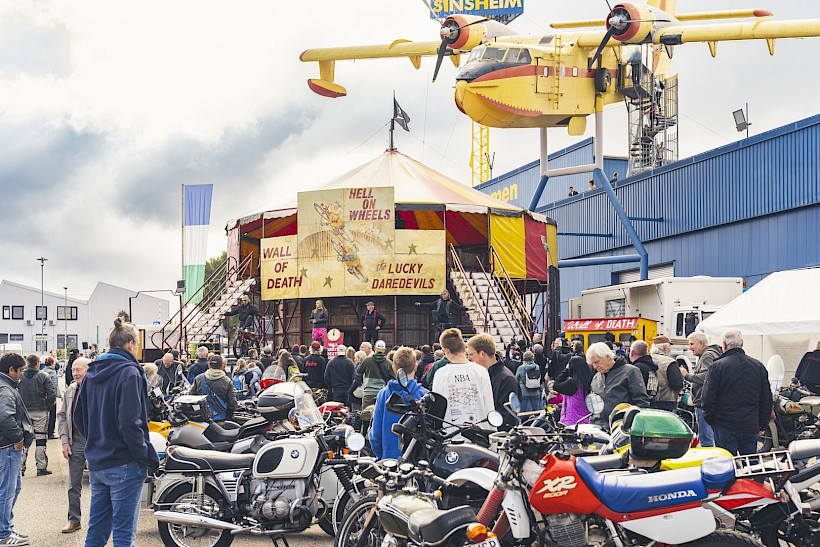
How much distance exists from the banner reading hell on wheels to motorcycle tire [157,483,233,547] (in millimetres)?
19594

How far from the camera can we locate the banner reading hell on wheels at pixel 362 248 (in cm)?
2717

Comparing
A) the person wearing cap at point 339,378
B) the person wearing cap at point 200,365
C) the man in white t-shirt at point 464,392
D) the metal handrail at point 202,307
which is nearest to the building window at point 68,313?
the metal handrail at point 202,307

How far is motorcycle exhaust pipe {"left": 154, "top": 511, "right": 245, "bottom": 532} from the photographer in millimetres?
7180

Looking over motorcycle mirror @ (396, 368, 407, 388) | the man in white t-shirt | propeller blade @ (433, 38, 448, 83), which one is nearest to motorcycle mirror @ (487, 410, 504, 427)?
the man in white t-shirt

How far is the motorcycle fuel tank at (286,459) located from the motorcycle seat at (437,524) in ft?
8.66

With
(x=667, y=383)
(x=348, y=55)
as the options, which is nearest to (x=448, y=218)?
(x=348, y=55)

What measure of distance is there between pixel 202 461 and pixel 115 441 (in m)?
1.62

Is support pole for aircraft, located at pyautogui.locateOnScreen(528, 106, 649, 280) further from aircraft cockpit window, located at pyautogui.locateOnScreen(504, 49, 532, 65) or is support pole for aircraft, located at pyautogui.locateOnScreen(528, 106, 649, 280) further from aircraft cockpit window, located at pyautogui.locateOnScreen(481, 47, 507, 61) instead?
aircraft cockpit window, located at pyautogui.locateOnScreen(481, 47, 507, 61)

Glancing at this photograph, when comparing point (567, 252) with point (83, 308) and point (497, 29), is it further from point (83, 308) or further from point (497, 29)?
point (83, 308)

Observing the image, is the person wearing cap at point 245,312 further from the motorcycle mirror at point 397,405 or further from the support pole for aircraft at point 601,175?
the motorcycle mirror at point 397,405

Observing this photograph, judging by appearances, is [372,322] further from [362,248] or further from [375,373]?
[375,373]

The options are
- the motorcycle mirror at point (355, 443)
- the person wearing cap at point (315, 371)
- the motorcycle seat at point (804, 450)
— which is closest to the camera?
the motorcycle seat at point (804, 450)

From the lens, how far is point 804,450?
5.53m

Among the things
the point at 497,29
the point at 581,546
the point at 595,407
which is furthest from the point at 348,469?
the point at 497,29
